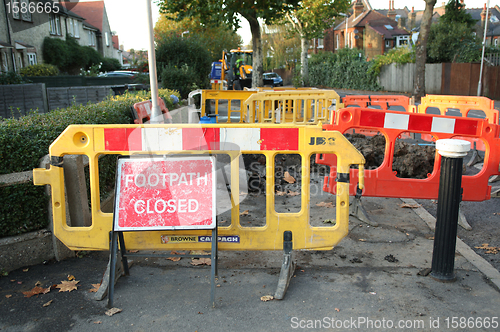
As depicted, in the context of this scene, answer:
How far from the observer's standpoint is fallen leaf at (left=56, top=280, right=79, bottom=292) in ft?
12.3

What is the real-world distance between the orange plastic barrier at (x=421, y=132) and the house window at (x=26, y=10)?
28.8 meters

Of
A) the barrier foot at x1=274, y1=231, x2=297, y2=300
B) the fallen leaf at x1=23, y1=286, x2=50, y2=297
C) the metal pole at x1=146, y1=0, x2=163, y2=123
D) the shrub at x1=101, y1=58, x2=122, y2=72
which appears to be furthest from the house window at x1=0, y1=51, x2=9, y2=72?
the barrier foot at x1=274, y1=231, x2=297, y2=300

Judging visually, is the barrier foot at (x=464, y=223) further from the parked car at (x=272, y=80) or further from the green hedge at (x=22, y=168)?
the parked car at (x=272, y=80)

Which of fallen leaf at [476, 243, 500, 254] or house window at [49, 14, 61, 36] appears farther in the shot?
house window at [49, 14, 61, 36]

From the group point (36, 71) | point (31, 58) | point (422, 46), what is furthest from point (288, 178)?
point (31, 58)

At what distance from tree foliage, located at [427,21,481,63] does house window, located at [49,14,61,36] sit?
30.1 m

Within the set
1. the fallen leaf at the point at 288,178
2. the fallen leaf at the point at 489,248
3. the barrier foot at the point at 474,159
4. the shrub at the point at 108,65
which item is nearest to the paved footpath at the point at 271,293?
the fallen leaf at the point at 489,248

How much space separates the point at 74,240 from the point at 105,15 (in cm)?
5767

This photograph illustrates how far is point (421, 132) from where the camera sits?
5258 millimetres

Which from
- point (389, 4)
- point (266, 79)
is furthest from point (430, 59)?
point (389, 4)

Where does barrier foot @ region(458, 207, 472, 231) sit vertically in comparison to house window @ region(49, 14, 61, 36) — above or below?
below

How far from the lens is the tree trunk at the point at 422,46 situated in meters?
23.3

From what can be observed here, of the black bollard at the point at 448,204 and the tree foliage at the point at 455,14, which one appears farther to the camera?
the tree foliage at the point at 455,14

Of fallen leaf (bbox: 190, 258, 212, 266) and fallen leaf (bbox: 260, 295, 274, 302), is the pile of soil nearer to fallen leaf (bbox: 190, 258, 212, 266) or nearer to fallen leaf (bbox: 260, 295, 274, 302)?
fallen leaf (bbox: 190, 258, 212, 266)
